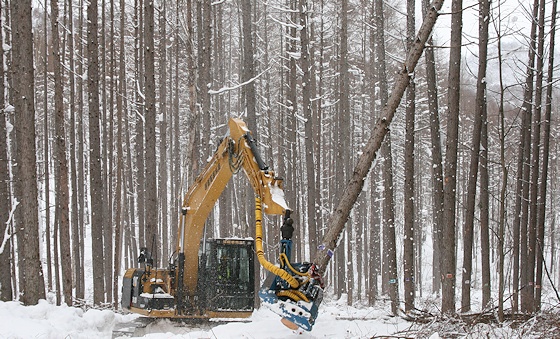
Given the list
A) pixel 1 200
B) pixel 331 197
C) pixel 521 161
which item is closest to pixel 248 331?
pixel 1 200

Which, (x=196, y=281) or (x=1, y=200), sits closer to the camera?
(x=196, y=281)

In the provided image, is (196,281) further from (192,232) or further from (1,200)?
(1,200)

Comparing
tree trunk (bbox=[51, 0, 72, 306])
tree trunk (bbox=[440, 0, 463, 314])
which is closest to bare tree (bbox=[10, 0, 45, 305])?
tree trunk (bbox=[51, 0, 72, 306])

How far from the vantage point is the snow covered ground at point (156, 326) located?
788 cm

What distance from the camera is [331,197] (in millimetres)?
29109

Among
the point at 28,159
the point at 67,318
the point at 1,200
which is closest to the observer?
the point at 67,318

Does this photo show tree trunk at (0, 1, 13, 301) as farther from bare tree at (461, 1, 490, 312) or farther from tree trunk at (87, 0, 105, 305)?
bare tree at (461, 1, 490, 312)

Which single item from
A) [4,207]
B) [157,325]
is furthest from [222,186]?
[4,207]

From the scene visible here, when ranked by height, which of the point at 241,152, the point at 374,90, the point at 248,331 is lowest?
the point at 248,331

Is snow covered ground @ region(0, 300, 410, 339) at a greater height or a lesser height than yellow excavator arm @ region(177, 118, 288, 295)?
lesser

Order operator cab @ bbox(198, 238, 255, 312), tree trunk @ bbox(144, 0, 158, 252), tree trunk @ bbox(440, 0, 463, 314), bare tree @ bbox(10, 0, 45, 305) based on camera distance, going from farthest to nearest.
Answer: tree trunk @ bbox(144, 0, 158, 252) → tree trunk @ bbox(440, 0, 463, 314) → bare tree @ bbox(10, 0, 45, 305) → operator cab @ bbox(198, 238, 255, 312)

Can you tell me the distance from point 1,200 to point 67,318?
4.91 meters

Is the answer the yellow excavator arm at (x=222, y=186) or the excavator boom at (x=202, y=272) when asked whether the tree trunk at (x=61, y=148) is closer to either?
the excavator boom at (x=202, y=272)

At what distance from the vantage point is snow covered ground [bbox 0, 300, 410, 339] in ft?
25.9
